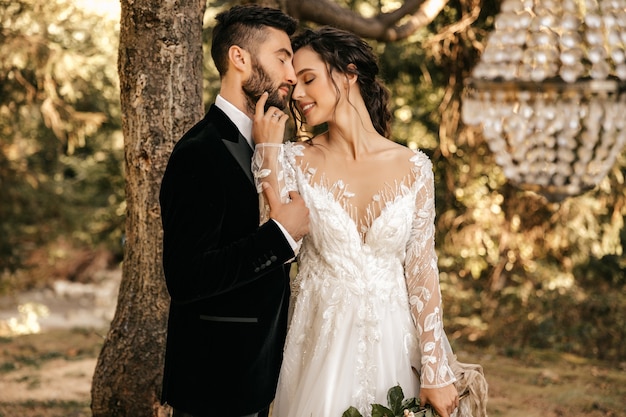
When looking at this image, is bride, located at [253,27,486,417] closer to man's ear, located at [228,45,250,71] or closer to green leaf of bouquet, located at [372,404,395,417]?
green leaf of bouquet, located at [372,404,395,417]

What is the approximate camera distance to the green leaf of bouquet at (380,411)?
2428mm

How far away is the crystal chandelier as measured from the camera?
3.84 meters

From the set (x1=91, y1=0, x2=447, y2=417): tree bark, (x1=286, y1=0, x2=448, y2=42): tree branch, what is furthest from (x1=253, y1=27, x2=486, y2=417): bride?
(x1=286, y1=0, x2=448, y2=42): tree branch

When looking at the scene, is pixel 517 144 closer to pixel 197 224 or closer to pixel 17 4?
pixel 197 224

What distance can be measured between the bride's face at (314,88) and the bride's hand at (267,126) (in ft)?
0.76

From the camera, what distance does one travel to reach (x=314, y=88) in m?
2.62

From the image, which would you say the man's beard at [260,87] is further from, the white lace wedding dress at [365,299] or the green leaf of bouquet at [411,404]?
the green leaf of bouquet at [411,404]

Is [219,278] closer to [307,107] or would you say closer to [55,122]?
[307,107]

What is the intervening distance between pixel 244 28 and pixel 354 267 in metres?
0.90

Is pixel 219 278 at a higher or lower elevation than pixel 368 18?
lower

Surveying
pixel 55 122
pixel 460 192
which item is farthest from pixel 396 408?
pixel 460 192

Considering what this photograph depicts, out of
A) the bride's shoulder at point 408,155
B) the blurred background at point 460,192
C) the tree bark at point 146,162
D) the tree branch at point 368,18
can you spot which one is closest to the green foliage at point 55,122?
the blurred background at point 460,192

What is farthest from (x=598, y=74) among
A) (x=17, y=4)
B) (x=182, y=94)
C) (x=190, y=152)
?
(x=17, y=4)

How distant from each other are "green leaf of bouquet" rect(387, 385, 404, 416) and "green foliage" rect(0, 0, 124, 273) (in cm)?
525
